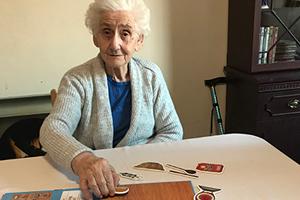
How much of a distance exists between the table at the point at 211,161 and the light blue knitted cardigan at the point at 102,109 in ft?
0.49

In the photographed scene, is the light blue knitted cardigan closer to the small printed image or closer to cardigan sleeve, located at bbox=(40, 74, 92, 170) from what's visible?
cardigan sleeve, located at bbox=(40, 74, 92, 170)

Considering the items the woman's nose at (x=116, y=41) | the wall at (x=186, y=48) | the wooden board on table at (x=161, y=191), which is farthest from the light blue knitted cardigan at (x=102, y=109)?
the wall at (x=186, y=48)

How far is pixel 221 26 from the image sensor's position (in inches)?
102

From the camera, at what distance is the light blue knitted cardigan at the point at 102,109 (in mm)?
1392

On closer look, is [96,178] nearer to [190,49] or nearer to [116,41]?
[116,41]

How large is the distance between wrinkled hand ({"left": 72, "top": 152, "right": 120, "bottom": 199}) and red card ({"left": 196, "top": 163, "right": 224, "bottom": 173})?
29 cm

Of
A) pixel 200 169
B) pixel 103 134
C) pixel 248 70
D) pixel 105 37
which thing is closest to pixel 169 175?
pixel 200 169

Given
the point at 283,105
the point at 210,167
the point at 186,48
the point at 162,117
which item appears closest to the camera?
the point at 210,167

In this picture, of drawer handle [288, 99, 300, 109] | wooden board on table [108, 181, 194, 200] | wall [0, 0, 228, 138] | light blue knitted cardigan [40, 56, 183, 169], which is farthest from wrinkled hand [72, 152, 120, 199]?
drawer handle [288, 99, 300, 109]

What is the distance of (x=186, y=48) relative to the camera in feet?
8.49

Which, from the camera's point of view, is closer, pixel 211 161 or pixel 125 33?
pixel 211 161

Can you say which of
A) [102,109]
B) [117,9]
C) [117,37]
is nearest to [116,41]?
[117,37]

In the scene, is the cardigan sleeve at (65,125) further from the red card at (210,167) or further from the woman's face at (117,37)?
the red card at (210,167)

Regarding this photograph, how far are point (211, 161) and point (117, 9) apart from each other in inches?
26.2
